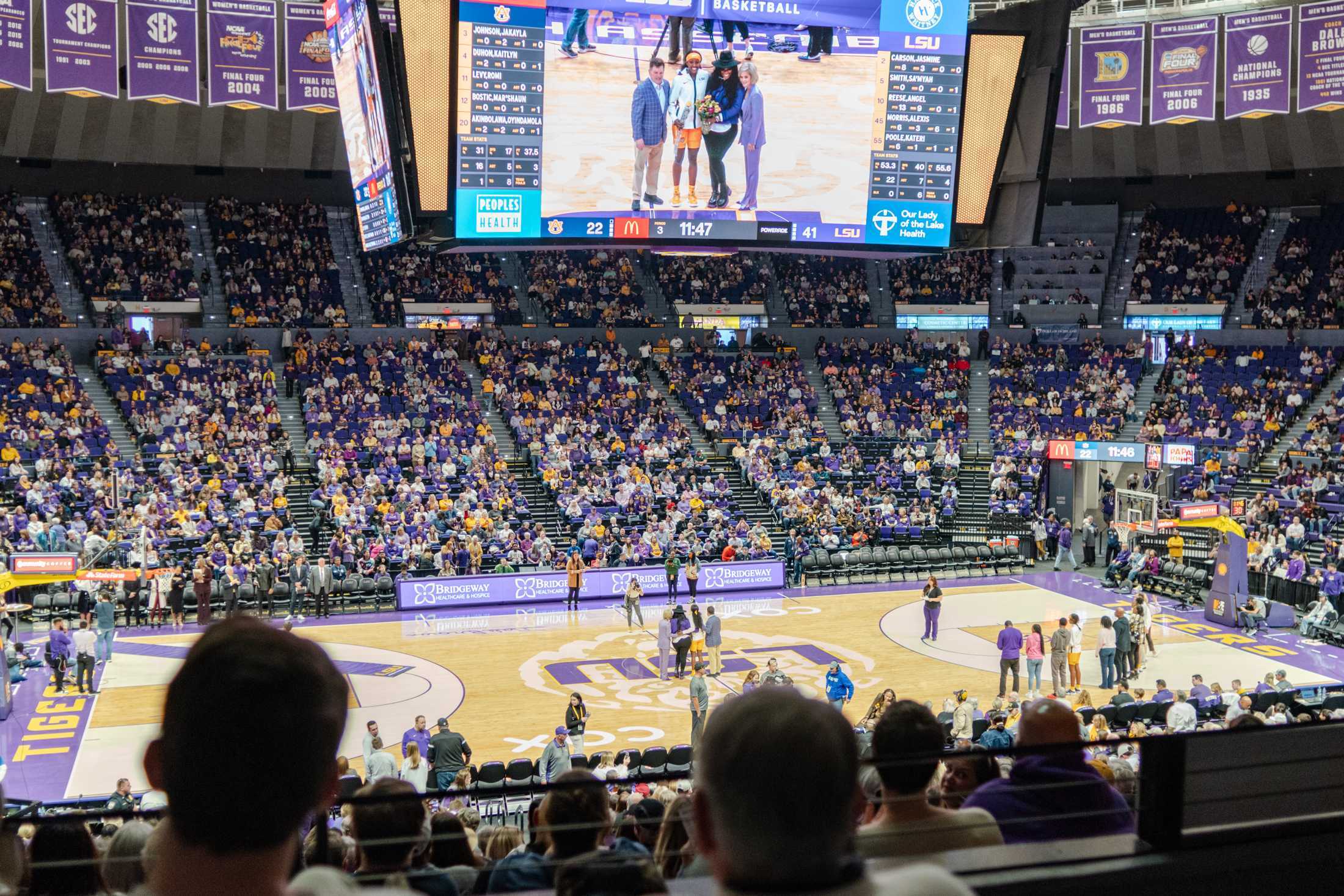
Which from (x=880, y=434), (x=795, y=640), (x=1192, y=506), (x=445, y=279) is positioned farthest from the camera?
(x=445, y=279)

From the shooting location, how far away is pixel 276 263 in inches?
1628

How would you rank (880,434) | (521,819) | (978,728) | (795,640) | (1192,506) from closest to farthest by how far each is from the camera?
(521,819) → (978,728) → (795,640) → (1192,506) → (880,434)

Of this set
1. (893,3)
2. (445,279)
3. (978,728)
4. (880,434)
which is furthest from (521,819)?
(445,279)

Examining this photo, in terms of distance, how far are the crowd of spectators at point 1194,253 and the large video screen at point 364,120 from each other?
32124 millimetres

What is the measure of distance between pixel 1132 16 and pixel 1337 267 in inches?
466

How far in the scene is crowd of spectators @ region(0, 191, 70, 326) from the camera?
118 feet

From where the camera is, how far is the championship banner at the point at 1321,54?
3459 cm

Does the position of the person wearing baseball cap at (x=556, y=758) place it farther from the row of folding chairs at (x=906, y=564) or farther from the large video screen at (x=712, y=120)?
the row of folding chairs at (x=906, y=564)

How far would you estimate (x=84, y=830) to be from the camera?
12.5 ft

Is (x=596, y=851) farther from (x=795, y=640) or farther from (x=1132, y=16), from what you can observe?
(x=1132, y=16)

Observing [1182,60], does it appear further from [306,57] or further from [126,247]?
[126,247]

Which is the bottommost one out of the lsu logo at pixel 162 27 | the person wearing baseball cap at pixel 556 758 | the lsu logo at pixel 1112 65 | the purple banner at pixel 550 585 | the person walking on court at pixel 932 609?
the purple banner at pixel 550 585

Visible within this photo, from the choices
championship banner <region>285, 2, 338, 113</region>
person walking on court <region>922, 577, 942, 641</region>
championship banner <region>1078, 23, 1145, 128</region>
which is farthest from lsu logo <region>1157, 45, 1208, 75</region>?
championship banner <region>285, 2, 338, 113</region>

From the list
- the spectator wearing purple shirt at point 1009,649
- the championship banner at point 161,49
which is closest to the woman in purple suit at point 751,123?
the spectator wearing purple shirt at point 1009,649
